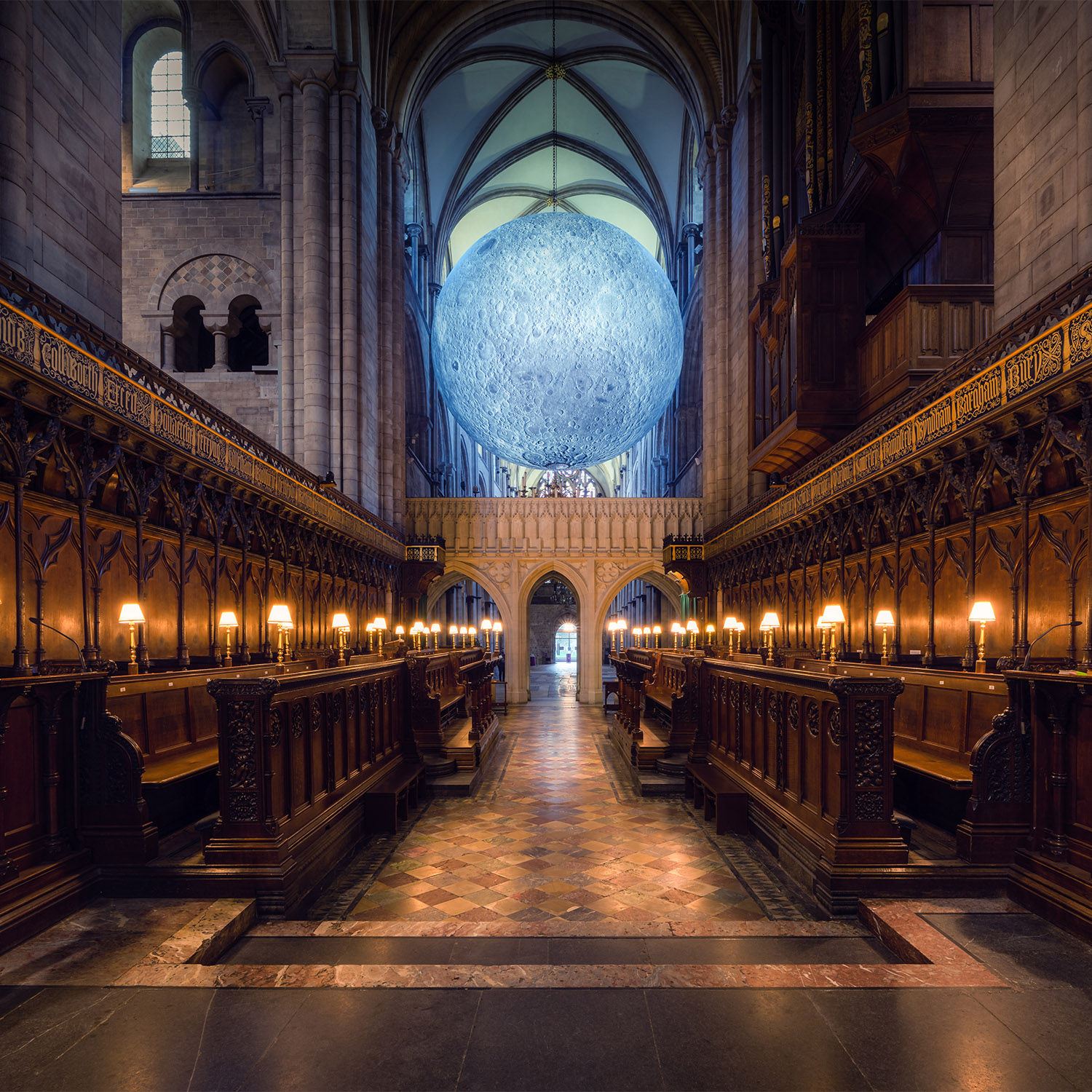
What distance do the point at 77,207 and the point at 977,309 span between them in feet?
29.7

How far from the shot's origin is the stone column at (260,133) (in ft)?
49.4

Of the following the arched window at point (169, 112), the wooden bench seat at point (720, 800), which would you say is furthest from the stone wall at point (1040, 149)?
the arched window at point (169, 112)

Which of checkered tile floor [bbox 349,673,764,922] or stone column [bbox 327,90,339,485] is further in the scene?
stone column [bbox 327,90,339,485]

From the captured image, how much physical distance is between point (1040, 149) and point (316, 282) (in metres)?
12.1

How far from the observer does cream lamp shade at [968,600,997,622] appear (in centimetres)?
486

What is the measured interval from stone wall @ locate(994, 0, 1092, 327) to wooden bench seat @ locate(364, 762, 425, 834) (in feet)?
19.8

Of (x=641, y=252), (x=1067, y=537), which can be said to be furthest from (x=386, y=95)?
(x=1067, y=537)

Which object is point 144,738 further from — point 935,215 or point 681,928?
point 935,215

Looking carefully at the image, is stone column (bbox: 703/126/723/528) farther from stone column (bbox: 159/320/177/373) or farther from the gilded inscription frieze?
stone column (bbox: 159/320/177/373)

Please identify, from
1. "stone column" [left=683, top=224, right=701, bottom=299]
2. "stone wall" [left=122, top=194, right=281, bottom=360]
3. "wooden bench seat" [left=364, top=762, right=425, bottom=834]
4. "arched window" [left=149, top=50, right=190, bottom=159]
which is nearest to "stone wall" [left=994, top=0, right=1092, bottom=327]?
"wooden bench seat" [left=364, top=762, right=425, bottom=834]

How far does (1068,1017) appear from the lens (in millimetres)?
2576

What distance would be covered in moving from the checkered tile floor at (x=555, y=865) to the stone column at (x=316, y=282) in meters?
8.62

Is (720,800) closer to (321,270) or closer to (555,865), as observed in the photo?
(555,865)

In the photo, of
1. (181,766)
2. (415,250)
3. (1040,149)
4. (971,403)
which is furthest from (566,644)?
(1040,149)
